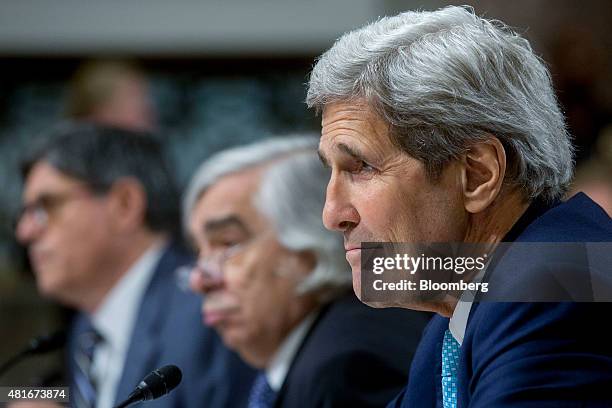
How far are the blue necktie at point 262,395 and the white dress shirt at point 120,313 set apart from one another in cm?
31

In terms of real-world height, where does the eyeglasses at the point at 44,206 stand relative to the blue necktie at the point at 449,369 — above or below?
above

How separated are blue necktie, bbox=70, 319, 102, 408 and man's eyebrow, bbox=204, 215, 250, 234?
0.38 m

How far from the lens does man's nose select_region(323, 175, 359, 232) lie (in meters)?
1.36

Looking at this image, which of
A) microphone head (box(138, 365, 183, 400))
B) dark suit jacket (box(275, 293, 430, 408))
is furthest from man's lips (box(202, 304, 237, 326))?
microphone head (box(138, 365, 183, 400))

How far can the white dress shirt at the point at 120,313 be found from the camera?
7.62 feet

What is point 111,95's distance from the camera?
144 inches

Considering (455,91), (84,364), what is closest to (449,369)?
(455,91)

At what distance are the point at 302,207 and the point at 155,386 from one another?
74 cm

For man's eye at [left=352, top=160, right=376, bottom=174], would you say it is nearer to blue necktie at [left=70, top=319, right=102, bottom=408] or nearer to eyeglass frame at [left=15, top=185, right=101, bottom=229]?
blue necktie at [left=70, top=319, right=102, bottom=408]

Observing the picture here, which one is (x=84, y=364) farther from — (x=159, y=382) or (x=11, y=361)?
(x=159, y=382)

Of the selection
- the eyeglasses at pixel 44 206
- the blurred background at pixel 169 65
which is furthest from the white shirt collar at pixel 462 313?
the blurred background at pixel 169 65

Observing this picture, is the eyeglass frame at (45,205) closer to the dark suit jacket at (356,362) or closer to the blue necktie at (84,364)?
the blue necktie at (84,364)

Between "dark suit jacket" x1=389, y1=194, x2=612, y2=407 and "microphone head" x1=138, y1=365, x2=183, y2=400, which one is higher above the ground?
"microphone head" x1=138, y1=365, x2=183, y2=400

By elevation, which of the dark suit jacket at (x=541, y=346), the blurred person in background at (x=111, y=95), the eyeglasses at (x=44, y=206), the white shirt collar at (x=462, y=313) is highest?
the blurred person in background at (x=111, y=95)
